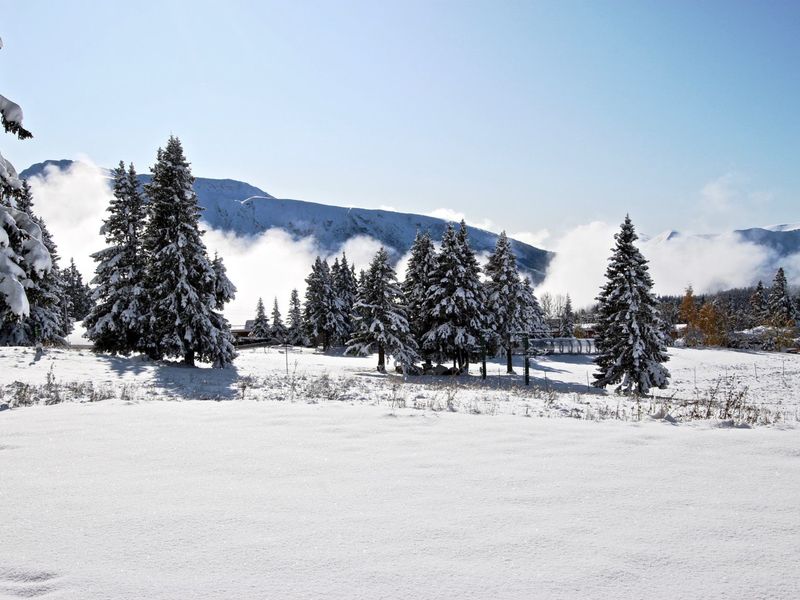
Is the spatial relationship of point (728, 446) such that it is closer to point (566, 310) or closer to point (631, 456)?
point (631, 456)

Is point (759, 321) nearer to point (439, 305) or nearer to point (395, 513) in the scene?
point (439, 305)

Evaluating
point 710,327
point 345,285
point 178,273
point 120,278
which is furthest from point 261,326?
point 710,327

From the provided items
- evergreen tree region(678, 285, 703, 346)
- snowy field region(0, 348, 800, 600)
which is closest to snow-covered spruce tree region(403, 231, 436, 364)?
snowy field region(0, 348, 800, 600)

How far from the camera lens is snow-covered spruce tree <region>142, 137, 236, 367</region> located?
84.0 feet

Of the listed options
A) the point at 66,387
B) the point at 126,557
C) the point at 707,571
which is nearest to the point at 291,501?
the point at 126,557

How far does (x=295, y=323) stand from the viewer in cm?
7512

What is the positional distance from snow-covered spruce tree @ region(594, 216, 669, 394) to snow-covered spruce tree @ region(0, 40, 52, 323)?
29.8m

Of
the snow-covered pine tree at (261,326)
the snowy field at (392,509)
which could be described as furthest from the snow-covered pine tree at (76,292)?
the snowy field at (392,509)

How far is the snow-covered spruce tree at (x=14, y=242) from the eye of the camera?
8.83m

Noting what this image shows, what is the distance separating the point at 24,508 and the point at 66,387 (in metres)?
11.0

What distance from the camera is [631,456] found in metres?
5.41

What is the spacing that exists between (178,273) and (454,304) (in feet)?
64.0

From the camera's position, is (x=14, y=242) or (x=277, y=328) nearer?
(x=14, y=242)

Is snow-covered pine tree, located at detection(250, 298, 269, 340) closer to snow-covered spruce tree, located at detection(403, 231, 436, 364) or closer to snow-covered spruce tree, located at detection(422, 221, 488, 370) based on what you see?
snow-covered spruce tree, located at detection(403, 231, 436, 364)
